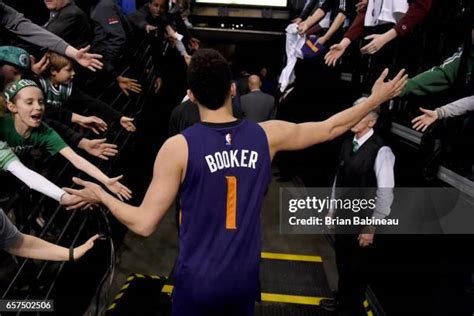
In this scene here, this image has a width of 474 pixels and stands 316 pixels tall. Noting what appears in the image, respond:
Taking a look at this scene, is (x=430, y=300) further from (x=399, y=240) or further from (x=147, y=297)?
(x=147, y=297)

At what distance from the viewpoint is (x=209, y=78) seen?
1.83m

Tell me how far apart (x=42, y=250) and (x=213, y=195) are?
1.06 m

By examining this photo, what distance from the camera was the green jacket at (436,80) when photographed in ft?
8.67

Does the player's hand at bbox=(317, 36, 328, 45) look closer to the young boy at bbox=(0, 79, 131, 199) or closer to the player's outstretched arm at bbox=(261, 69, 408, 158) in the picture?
the player's outstretched arm at bbox=(261, 69, 408, 158)

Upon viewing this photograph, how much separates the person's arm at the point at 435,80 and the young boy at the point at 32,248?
7.47ft

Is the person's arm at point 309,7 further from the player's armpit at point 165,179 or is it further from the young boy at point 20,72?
the player's armpit at point 165,179

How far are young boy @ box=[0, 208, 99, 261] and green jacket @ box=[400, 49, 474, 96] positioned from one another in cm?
228

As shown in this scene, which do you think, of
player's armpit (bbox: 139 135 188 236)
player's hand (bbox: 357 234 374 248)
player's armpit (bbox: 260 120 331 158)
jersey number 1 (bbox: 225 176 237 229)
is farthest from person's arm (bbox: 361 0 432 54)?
player's armpit (bbox: 139 135 188 236)

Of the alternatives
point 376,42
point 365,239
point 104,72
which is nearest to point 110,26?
point 104,72

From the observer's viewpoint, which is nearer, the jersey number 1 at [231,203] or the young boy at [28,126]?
the jersey number 1 at [231,203]

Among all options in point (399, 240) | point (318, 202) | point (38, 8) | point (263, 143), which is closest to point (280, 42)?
point (318, 202)

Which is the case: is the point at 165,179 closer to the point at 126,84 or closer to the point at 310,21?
the point at 126,84

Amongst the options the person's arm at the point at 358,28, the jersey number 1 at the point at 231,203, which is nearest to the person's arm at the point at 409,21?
the person's arm at the point at 358,28

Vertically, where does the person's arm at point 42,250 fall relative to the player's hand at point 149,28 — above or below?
below
